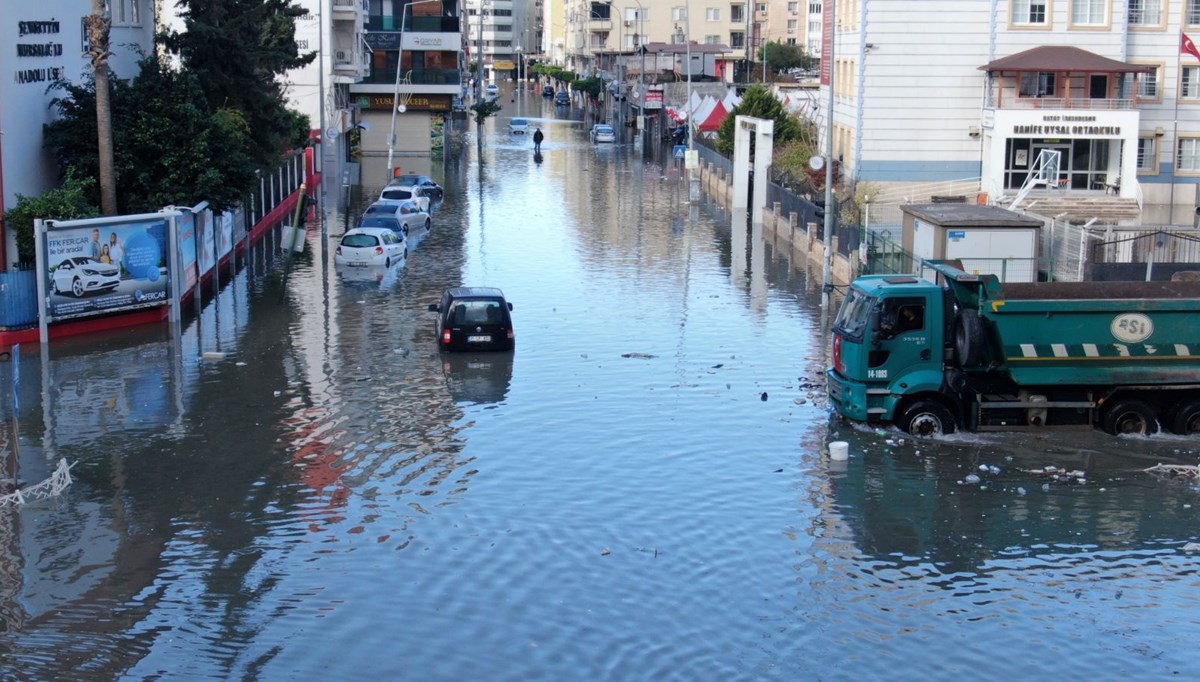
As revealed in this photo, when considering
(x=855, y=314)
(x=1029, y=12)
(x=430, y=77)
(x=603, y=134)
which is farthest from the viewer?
(x=603, y=134)

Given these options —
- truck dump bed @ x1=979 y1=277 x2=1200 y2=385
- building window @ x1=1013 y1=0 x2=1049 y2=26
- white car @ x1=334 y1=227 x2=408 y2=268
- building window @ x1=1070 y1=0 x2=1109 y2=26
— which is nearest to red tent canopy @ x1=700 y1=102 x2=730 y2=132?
building window @ x1=1013 y1=0 x2=1049 y2=26

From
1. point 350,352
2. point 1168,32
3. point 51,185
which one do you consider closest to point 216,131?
point 51,185

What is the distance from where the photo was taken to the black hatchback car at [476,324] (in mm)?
30406

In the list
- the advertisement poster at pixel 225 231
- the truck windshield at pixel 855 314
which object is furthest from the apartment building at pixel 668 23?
the truck windshield at pixel 855 314

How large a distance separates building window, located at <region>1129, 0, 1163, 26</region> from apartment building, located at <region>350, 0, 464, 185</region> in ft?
130

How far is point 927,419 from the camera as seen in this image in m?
23.7

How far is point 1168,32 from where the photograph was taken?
186ft

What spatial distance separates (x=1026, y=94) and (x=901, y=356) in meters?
35.0

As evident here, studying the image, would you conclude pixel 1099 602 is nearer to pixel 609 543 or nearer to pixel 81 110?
pixel 609 543

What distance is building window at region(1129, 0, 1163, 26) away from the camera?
186 ft

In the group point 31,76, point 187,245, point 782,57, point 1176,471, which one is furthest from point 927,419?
point 782,57

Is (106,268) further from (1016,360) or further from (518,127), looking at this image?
(518,127)

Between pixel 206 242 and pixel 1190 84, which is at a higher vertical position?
pixel 1190 84

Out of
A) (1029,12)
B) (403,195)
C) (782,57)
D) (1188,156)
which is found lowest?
(403,195)
